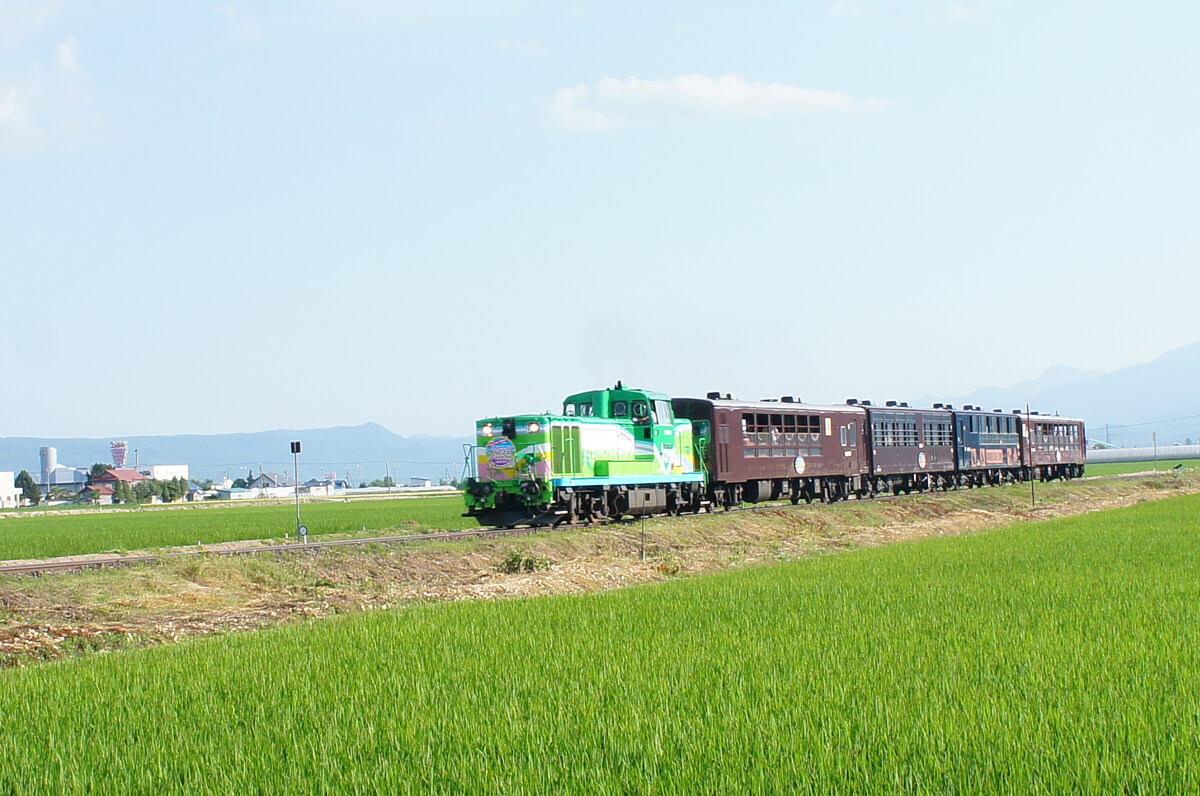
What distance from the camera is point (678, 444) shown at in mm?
34781

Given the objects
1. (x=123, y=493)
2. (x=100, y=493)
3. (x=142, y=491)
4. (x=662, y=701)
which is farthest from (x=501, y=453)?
(x=100, y=493)

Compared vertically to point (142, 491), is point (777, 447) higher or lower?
higher

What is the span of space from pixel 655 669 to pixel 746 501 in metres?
28.9

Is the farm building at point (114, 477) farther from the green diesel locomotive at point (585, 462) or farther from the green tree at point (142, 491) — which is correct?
the green diesel locomotive at point (585, 462)

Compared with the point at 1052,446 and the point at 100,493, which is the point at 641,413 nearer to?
the point at 1052,446

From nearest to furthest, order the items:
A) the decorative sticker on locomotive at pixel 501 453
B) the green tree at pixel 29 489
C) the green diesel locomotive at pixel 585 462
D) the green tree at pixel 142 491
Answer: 1. the green diesel locomotive at pixel 585 462
2. the decorative sticker on locomotive at pixel 501 453
3. the green tree at pixel 142 491
4. the green tree at pixel 29 489

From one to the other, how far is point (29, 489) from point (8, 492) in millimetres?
10645

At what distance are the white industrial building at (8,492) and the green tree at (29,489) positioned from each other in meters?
2.07

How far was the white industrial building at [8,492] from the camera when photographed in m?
156

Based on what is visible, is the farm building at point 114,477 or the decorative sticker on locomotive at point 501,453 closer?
the decorative sticker on locomotive at point 501,453

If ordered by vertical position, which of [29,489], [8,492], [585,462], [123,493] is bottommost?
[123,493]

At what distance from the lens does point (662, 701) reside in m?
9.30

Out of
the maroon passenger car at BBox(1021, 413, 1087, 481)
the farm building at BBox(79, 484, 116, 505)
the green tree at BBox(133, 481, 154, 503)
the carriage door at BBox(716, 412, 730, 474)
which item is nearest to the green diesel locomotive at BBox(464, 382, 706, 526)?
the carriage door at BBox(716, 412, 730, 474)

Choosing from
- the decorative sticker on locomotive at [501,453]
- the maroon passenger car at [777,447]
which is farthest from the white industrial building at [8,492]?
the decorative sticker on locomotive at [501,453]
